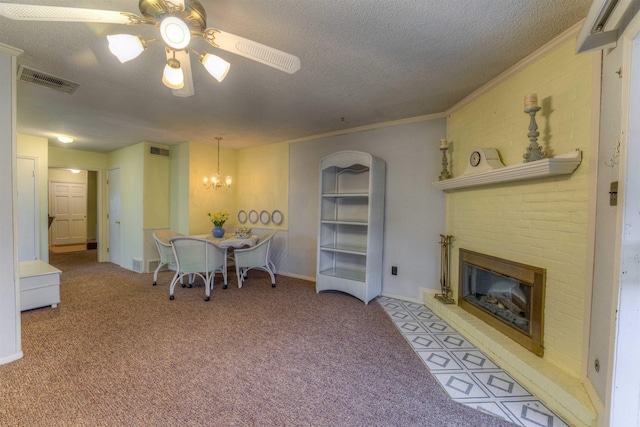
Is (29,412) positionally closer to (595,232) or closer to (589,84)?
(595,232)

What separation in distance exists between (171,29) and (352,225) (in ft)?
9.92

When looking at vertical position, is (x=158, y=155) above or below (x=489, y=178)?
above

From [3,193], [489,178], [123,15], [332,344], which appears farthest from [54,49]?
[489,178]

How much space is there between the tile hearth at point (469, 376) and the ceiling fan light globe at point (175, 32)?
255 centimetres

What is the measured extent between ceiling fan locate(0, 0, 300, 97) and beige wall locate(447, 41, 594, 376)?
180cm

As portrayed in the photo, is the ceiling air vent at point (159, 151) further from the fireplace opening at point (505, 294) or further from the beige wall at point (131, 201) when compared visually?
the fireplace opening at point (505, 294)

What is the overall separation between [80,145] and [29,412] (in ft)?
16.1

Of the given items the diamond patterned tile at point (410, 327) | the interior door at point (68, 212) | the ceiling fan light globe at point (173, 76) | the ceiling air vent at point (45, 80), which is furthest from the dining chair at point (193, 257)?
the interior door at point (68, 212)

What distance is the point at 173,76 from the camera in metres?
1.57

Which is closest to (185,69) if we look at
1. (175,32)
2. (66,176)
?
(175,32)

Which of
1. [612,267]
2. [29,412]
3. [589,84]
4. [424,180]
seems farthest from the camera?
[424,180]

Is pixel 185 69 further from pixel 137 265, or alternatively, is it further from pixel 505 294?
pixel 137 265

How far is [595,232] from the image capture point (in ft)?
5.14

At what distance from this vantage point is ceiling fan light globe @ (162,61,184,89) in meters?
1.55
